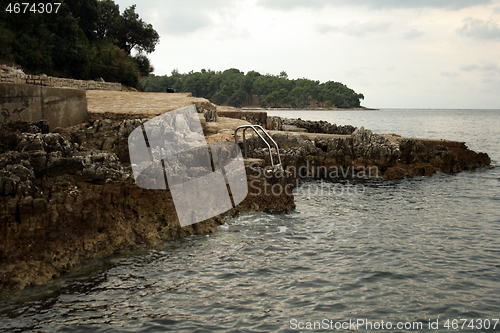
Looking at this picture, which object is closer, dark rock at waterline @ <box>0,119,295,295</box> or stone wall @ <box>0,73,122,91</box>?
dark rock at waterline @ <box>0,119,295,295</box>

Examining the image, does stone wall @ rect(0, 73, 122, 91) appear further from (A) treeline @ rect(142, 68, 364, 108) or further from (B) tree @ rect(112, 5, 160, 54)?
(A) treeline @ rect(142, 68, 364, 108)

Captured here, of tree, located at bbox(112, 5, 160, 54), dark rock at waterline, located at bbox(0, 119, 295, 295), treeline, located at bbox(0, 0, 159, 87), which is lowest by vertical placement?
dark rock at waterline, located at bbox(0, 119, 295, 295)

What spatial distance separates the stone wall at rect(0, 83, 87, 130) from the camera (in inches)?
288

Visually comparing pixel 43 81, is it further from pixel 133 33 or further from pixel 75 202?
pixel 133 33

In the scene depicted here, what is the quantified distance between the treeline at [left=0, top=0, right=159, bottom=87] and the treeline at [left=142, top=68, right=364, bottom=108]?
80.4m

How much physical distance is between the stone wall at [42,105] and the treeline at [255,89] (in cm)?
11714

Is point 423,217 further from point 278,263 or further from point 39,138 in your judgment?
point 39,138

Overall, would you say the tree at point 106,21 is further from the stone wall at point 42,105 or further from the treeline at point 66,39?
the stone wall at point 42,105

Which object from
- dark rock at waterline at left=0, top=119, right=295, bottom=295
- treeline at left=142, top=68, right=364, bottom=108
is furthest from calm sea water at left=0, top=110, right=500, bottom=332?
treeline at left=142, top=68, right=364, bottom=108

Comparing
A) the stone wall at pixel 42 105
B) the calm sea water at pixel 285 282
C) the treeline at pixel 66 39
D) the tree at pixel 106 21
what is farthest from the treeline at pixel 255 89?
the calm sea water at pixel 285 282

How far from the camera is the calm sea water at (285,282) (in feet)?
15.7

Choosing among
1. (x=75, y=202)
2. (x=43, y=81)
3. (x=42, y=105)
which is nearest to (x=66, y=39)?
(x=43, y=81)

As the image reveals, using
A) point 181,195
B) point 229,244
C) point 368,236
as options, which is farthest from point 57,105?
point 368,236

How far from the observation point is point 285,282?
5.88m
